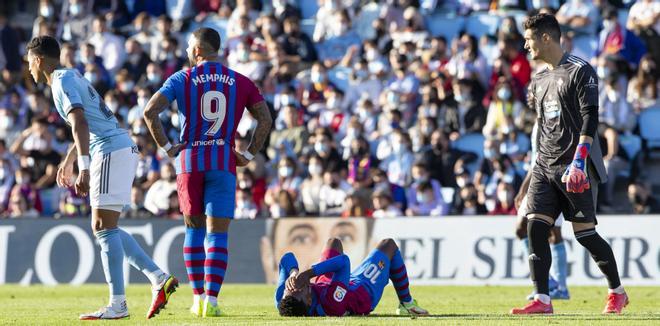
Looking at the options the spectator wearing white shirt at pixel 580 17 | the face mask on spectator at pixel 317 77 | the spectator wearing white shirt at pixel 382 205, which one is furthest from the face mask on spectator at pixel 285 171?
the spectator wearing white shirt at pixel 580 17

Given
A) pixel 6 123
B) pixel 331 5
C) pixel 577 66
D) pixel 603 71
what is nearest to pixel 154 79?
pixel 6 123

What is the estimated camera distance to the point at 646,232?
55.6 feet

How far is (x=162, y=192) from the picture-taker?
20891 mm

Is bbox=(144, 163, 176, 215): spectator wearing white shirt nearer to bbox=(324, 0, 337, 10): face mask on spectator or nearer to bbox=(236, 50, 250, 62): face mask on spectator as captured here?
bbox=(236, 50, 250, 62): face mask on spectator

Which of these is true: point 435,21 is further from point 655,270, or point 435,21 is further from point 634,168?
point 655,270

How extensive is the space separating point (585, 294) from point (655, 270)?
2.21 metres

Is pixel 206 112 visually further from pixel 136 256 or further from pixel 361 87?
pixel 361 87

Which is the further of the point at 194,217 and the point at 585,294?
the point at 585,294

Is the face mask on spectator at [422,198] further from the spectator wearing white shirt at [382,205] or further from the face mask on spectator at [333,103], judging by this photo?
the face mask on spectator at [333,103]

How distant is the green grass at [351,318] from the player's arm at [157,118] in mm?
1391

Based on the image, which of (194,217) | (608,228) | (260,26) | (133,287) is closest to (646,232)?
(608,228)

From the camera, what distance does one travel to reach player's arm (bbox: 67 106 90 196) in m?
9.61

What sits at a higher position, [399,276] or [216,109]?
[216,109]

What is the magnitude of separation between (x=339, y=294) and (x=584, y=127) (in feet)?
7.59
